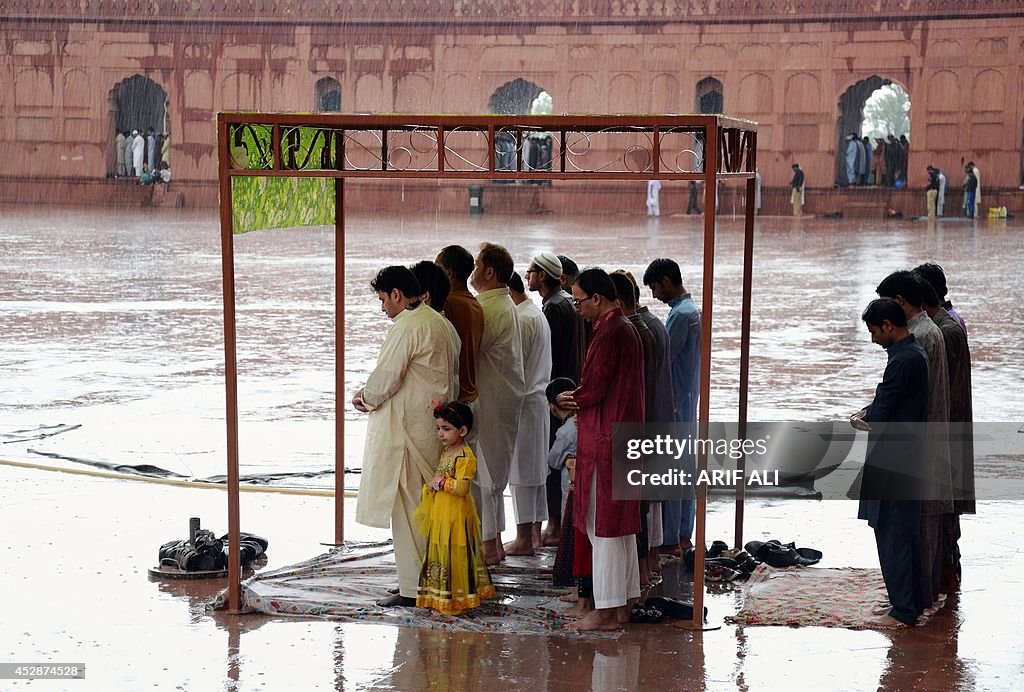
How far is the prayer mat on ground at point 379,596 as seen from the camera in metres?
4.91

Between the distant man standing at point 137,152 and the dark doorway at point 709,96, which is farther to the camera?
the distant man standing at point 137,152

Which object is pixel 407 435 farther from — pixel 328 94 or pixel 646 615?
pixel 328 94

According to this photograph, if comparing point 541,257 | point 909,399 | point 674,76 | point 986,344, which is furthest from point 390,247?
point 909,399

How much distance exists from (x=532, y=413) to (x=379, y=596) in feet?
3.62

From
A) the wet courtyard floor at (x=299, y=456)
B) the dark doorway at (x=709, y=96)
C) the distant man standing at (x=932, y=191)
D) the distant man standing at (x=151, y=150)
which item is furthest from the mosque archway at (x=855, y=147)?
the distant man standing at (x=151, y=150)

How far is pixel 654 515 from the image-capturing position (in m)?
5.46

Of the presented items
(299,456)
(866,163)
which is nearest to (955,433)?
(299,456)

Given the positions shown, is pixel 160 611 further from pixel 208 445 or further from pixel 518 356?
pixel 208 445

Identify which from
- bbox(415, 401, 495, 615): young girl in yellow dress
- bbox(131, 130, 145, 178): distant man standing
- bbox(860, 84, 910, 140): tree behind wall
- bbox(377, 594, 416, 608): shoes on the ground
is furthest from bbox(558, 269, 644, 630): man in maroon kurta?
bbox(860, 84, 910, 140): tree behind wall

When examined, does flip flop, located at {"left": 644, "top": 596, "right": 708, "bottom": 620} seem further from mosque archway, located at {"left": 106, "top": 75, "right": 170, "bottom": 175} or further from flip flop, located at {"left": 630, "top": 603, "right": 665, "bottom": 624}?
mosque archway, located at {"left": 106, "top": 75, "right": 170, "bottom": 175}

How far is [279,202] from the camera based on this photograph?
18.9ft

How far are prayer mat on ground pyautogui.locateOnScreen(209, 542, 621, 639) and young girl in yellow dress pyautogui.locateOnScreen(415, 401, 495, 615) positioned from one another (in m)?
0.07

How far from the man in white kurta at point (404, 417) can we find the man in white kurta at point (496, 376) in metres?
0.49

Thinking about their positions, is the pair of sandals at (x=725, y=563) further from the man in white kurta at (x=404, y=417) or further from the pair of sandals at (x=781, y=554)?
the man in white kurta at (x=404, y=417)
